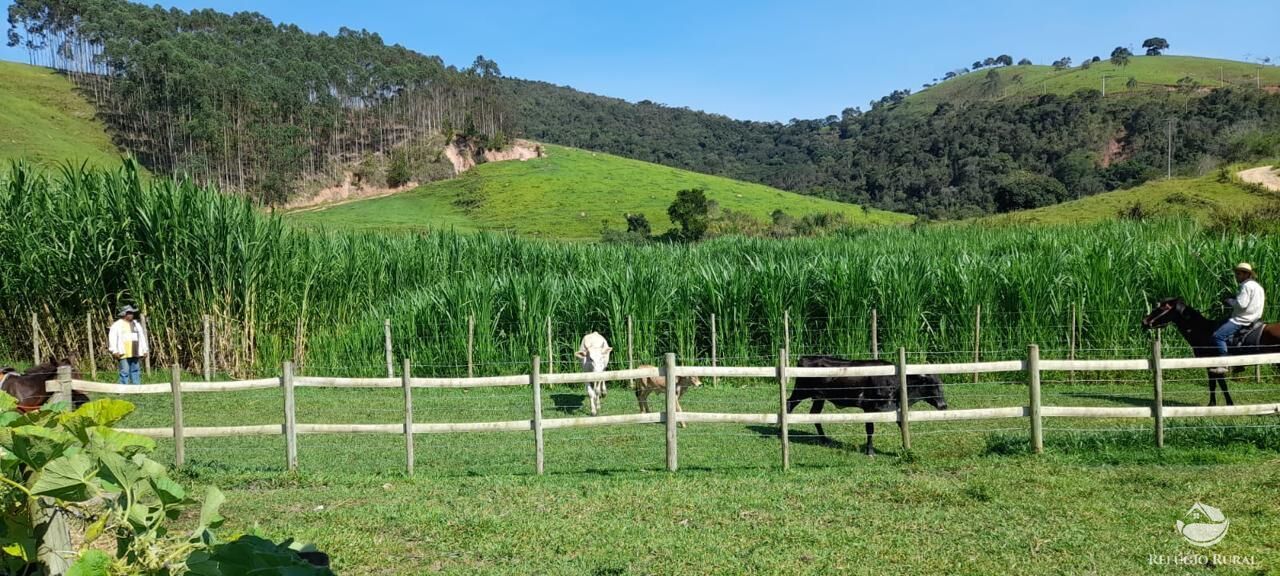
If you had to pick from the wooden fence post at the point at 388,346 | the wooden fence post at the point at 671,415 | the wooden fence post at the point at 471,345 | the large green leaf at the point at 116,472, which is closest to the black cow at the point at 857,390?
the wooden fence post at the point at 671,415

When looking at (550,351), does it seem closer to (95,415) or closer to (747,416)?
(747,416)

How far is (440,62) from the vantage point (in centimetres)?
11006

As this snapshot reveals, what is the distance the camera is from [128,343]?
14562 millimetres

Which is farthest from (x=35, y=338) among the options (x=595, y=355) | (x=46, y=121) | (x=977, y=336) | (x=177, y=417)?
(x=46, y=121)

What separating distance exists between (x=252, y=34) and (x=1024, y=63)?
135 meters

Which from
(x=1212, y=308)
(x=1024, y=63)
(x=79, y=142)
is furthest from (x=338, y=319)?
(x=1024, y=63)

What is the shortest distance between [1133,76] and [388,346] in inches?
4613

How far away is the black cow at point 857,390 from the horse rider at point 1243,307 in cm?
465

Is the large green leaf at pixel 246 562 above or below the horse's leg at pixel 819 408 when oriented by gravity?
above

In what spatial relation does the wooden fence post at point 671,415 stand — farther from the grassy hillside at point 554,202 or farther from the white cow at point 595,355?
the grassy hillside at point 554,202

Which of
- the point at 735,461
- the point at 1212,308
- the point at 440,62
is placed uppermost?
the point at 440,62

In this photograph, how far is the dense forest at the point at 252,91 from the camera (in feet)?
237

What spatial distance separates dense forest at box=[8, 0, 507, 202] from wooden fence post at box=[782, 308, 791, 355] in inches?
2262

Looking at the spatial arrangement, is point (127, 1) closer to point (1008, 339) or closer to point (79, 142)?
point (79, 142)
